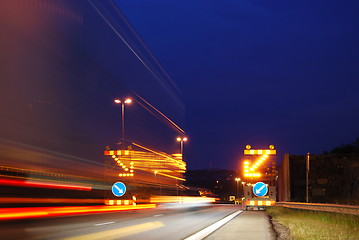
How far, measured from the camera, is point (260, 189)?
3222 centimetres

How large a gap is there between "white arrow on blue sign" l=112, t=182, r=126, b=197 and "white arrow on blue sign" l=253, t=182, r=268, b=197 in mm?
8373

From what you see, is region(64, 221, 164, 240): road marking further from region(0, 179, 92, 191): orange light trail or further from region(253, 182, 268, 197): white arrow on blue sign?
region(253, 182, 268, 197): white arrow on blue sign

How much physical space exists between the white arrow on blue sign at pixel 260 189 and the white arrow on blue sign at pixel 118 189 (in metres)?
8.37

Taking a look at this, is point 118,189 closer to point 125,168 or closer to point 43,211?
point 125,168

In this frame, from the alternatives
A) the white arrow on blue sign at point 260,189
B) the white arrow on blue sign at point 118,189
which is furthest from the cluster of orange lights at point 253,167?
the white arrow on blue sign at point 118,189

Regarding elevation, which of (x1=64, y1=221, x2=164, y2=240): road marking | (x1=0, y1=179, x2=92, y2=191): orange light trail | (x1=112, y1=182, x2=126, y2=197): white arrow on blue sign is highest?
(x1=0, y1=179, x2=92, y2=191): orange light trail

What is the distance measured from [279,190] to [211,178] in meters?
153

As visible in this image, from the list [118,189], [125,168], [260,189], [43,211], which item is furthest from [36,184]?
[260,189]

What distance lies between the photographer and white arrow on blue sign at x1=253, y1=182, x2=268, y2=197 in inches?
1262

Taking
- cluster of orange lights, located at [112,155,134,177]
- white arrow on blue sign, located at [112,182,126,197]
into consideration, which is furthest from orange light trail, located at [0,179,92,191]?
cluster of orange lights, located at [112,155,134,177]

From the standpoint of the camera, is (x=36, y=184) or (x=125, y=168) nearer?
(x=36, y=184)

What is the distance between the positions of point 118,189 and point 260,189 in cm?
900

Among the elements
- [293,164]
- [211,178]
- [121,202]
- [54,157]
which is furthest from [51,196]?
[211,178]

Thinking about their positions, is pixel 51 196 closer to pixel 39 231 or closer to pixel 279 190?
pixel 39 231
